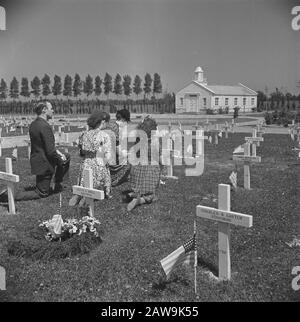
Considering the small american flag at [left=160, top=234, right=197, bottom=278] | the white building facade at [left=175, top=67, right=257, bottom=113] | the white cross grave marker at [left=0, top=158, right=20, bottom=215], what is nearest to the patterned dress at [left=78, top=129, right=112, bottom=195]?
the white cross grave marker at [left=0, top=158, right=20, bottom=215]

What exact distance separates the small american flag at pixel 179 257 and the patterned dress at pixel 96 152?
3.73 metres

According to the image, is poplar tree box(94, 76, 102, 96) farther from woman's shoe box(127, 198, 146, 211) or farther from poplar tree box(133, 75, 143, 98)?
woman's shoe box(127, 198, 146, 211)

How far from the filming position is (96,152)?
26.5ft

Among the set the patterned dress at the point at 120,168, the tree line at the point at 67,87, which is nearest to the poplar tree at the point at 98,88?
the tree line at the point at 67,87

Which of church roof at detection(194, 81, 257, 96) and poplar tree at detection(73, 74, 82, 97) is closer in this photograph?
church roof at detection(194, 81, 257, 96)

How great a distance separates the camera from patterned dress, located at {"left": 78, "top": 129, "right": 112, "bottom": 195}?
8016mm

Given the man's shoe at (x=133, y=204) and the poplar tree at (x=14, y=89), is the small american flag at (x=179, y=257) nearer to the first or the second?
→ the man's shoe at (x=133, y=204)

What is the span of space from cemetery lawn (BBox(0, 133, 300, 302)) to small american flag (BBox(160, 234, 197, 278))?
28 centimetres

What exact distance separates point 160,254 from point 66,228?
1.30m

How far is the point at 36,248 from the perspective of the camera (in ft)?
18.2

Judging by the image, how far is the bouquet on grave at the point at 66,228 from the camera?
18.6 ft

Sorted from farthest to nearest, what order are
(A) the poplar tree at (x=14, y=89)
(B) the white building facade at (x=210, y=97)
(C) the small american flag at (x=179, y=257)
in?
(A) the poplar tree at (x=14, y=89) < (B) the white building facade at (x=210, y=97) < (C) the small american flag at (x=179, y=257)
